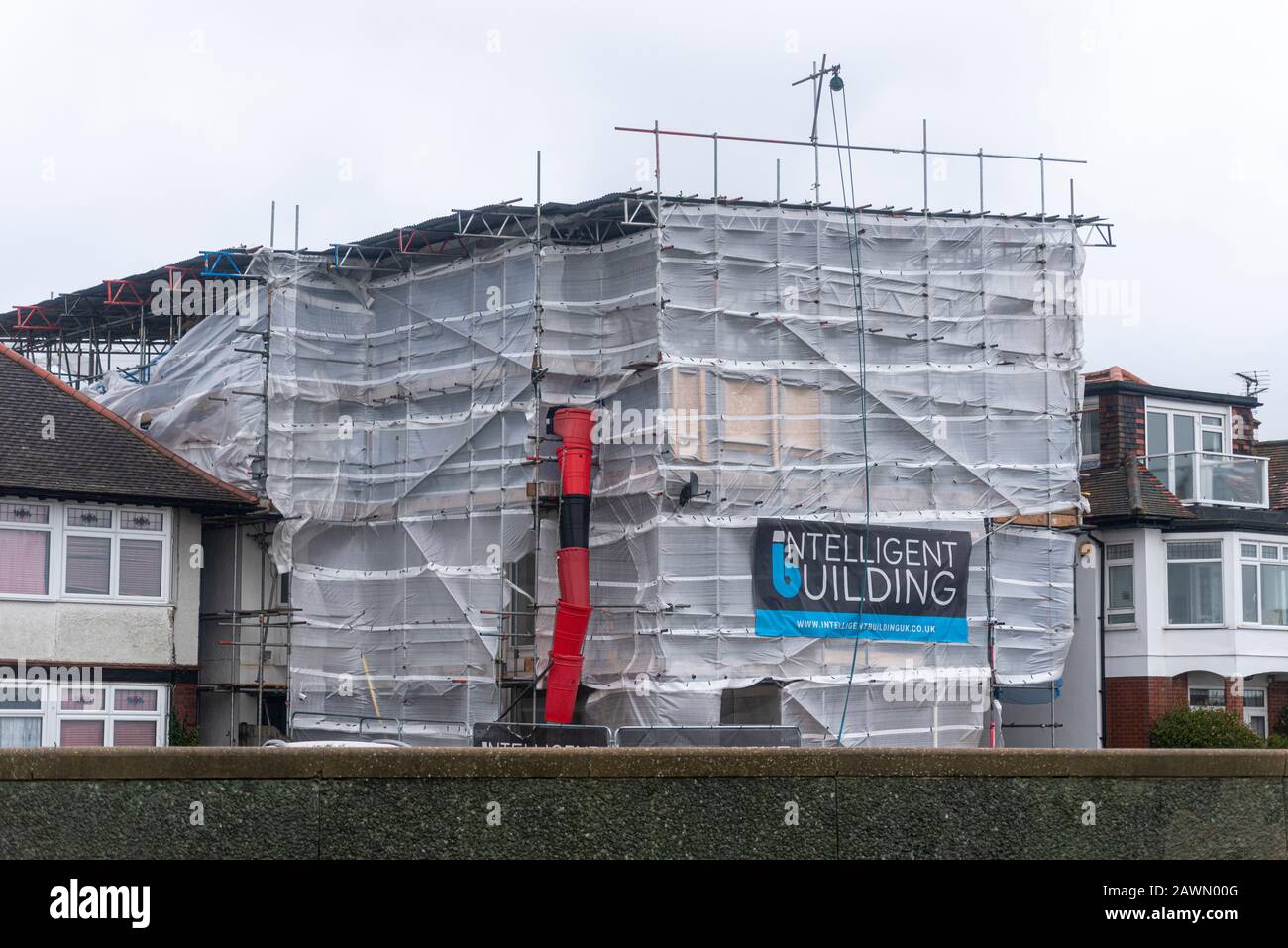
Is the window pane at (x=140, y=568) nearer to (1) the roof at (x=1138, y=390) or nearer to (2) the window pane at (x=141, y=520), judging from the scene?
(2) the window pane at (x=141, y=520)

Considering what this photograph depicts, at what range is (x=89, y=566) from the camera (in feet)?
102

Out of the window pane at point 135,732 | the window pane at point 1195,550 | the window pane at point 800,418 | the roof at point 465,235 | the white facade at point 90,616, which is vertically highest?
the roof at point 465,235

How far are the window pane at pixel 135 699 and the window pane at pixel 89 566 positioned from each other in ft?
5.84

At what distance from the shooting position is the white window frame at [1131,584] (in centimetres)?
3609

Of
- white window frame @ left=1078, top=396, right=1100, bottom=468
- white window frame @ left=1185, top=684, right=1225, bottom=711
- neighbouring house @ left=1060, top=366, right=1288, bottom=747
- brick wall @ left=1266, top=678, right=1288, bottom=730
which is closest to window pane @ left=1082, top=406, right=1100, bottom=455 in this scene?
white window frame @ left=1078, top=396, right=1100, bottom=468

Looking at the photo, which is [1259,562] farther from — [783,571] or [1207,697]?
[783,571]

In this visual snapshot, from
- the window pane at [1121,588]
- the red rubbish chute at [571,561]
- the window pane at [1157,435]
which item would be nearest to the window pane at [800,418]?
the red rubbish chute at [571,561]

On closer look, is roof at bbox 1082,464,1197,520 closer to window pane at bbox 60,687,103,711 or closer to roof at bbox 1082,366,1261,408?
roof at bbox 1082,366,1261,408

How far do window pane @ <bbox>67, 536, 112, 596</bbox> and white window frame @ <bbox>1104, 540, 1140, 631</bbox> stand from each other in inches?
783

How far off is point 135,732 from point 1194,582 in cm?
2110

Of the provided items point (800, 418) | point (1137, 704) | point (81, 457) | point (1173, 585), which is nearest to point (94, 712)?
point (81, 457)

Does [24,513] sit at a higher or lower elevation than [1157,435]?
lower
